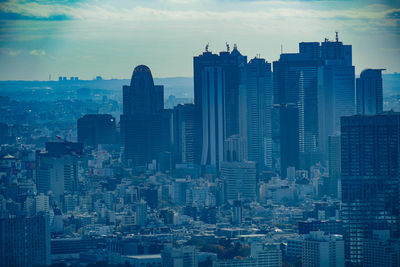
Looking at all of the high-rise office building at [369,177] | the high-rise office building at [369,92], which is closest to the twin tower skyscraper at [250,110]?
the high-rise office building at [369,92]

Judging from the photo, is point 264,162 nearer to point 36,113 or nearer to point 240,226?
point 36,113

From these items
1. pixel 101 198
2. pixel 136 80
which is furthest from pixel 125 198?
pixel 136 80

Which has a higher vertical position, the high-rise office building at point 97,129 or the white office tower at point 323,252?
the high-rise office building at point 97,129

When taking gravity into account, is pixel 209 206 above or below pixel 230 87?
below

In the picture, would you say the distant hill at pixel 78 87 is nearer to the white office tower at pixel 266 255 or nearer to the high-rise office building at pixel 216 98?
the high-rise office building at pixel 216 98

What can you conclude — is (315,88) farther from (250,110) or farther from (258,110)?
(250,110)
